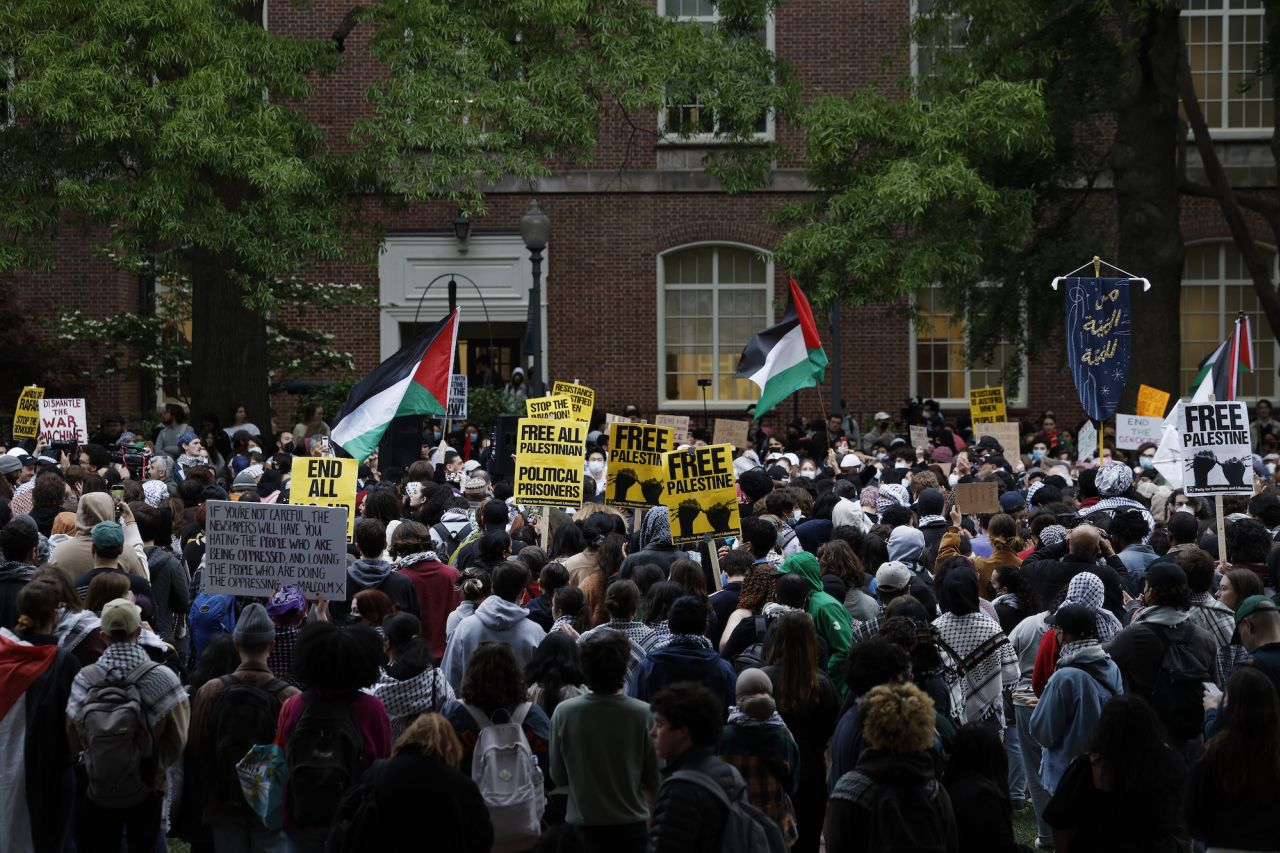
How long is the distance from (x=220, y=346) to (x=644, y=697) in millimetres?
16885

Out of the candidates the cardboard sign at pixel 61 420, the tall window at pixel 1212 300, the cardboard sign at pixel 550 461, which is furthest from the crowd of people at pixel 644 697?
the tall window at pixel 1212 300

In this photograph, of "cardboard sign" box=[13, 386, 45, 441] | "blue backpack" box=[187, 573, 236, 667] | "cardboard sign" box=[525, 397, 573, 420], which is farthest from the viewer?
"cardboard sign" box=[13, 386, 45, 441]

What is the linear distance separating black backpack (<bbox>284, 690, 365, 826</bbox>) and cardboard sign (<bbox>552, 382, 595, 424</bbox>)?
897 centimetres

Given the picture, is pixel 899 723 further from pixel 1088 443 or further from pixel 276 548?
pixel 1088 443

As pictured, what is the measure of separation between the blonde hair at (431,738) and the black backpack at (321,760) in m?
0.48

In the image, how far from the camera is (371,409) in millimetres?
13266

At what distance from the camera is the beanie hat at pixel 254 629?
6707 mm

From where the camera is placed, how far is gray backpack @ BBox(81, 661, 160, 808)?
6.72 meters

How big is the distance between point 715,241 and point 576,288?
2697 millimetres

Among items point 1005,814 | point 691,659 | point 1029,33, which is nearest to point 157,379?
point 1029,33

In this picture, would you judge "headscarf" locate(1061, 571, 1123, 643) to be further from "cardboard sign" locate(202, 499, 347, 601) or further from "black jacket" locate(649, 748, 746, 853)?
"cardboard sign" locate(202, 499, 347, 601)

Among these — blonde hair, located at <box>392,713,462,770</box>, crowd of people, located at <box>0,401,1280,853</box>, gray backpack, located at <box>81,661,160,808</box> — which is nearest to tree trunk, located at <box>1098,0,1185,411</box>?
crowd of people, located at <box>0,401,1280,853</box>

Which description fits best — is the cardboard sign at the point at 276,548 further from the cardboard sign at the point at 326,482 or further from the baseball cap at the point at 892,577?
the cardboard sign at the point at 326,482

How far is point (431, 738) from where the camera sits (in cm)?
564
